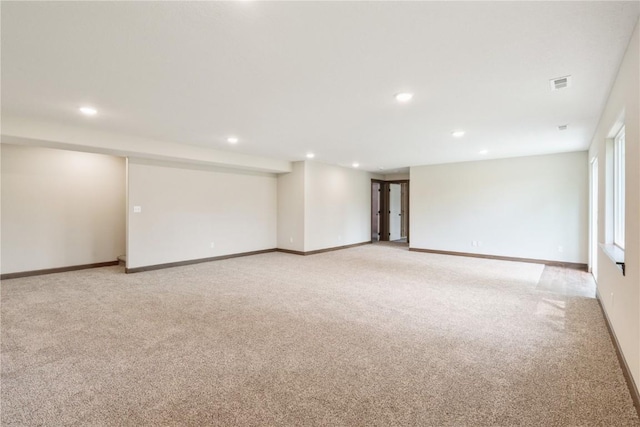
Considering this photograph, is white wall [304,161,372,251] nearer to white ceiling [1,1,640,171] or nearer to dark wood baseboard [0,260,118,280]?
white ceiling [1,1,640,171]

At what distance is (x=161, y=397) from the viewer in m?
2.00

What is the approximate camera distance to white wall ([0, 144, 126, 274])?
5.24 m

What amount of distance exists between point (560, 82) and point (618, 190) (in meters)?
1.45

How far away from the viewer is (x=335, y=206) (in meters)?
8.67

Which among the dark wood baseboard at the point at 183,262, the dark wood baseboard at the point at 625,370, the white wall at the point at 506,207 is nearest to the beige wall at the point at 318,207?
the dark wood baseboard at the point at 183,262

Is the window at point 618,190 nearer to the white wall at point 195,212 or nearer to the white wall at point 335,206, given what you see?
the white wall at point 335,206

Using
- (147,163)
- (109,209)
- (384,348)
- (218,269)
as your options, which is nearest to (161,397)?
(384,348)

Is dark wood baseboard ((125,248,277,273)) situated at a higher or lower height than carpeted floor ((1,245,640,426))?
higher

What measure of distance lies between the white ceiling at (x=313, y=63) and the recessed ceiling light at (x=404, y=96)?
0.24 ft

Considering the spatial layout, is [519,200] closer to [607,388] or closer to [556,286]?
[556,286]

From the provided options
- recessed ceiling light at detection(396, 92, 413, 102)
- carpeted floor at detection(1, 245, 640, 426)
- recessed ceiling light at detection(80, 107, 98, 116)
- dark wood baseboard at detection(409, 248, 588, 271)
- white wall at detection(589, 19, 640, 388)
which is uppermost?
recessed ceiling light at detection(80, 107, 98, 116)

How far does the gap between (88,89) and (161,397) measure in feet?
9.46

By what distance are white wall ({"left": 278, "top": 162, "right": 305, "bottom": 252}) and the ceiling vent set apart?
5.42 m

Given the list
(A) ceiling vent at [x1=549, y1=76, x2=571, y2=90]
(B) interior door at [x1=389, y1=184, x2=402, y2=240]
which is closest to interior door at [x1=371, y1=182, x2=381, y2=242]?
(B) interior door at [x1=389, y1=184, x2=402, y2=240]
